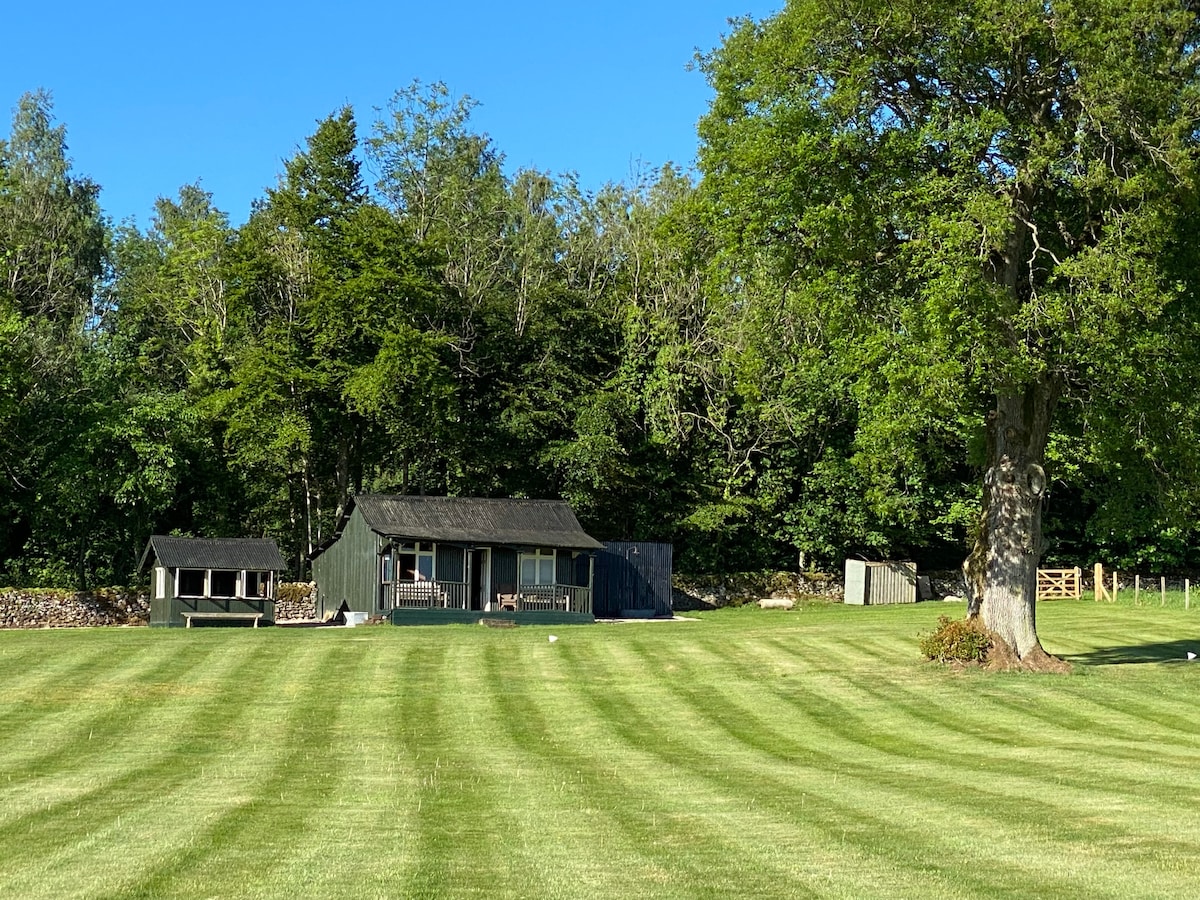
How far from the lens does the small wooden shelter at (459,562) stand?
45969 mm

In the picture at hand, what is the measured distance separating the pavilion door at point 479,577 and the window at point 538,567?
1.44 m

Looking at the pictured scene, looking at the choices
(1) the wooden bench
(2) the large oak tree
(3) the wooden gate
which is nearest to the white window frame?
(1) the wooden bench

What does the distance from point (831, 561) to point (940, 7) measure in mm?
36062

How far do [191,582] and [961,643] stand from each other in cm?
2650

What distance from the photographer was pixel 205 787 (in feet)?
54.0

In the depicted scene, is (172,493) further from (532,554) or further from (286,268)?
(532,554)

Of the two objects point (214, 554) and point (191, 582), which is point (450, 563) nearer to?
point (214, 554)

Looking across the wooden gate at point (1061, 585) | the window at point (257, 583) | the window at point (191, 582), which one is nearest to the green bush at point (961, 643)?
the window at point (257, 583)

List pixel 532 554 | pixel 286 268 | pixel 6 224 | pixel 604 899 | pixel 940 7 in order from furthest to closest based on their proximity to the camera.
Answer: pixel 6 224 < pixel 286 268 < pixel 532 554 < pixel 940 7 < pixel 604 899

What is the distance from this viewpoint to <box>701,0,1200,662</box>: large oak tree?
82.3ft

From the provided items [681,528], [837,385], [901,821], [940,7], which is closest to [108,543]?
[681,528]

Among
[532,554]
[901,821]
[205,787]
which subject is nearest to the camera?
[901,821]

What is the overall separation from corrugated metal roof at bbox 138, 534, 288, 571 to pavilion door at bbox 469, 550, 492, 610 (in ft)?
21.3

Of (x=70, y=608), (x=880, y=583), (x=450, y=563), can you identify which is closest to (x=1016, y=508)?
(x=450, y=563)
